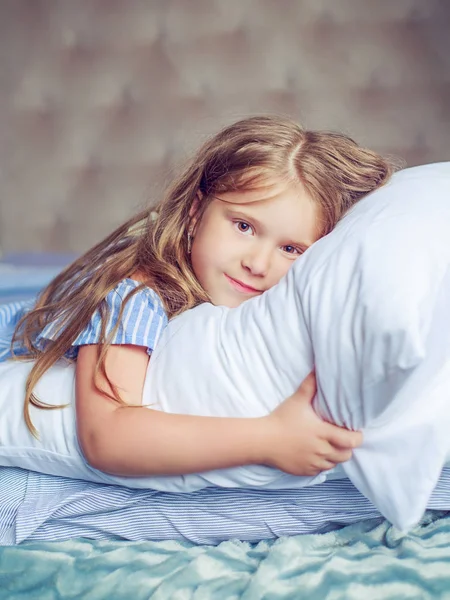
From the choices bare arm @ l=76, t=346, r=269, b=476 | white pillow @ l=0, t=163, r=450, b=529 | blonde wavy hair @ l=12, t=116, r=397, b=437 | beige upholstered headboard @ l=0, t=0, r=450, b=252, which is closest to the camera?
white pillow @ l=0, t=163, r=450, b=529

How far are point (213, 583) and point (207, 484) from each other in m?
→ 0.11

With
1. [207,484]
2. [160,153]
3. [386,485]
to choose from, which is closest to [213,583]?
[207,484]

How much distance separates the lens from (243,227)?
109 cm

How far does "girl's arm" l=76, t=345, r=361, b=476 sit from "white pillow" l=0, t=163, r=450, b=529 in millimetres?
20

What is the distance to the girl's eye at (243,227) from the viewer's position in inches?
42.6

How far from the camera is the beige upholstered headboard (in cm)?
223

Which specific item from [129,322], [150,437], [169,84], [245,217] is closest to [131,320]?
[129,322]

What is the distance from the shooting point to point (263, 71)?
230 cm

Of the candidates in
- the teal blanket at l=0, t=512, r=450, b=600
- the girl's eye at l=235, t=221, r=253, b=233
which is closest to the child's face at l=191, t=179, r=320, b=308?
the girl's eye at l=235, t=221, r=253, b=233

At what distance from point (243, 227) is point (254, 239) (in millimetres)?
31

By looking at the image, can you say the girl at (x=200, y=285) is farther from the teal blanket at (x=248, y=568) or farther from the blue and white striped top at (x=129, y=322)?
the teal blanket at (x=248, y=568)

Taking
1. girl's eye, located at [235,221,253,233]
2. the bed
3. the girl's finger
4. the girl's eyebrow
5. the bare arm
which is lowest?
the bed

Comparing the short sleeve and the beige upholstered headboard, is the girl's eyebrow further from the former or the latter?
the beige upholstered headboard

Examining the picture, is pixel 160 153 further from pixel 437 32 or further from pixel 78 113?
pixel 437 32
